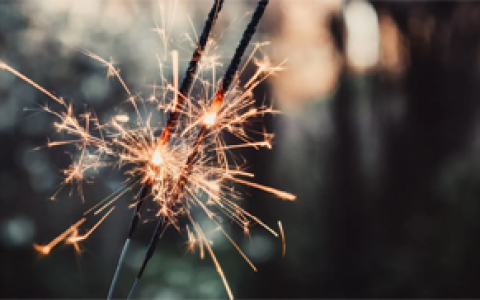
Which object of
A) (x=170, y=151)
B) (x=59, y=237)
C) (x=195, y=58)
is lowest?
(x=59, y=237)

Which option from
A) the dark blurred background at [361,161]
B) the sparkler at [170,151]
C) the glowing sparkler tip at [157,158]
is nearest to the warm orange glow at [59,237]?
the sparkler at [170,151]

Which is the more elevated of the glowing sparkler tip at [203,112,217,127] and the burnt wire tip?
the burnt wire tip

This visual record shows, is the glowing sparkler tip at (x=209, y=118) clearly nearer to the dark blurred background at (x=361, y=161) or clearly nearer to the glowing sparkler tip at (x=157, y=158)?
the glowing sparkler tip at (x=157, y=158)

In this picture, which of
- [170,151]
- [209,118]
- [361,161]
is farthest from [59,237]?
[361,161]

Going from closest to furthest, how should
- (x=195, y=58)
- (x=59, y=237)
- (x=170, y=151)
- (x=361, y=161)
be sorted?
(x=195, y=58) → (x=170, y=151) → (x=59, y=237) → (x=361, y=161)

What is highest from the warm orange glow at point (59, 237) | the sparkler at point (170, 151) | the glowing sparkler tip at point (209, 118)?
the glowing sparkler tip at point (209, 118)

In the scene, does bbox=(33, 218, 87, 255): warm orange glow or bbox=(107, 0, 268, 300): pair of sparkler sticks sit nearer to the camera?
bbox=(107, 0, 268, 300): pair of sparkler sticks

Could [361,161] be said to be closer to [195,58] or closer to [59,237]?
[195,58]

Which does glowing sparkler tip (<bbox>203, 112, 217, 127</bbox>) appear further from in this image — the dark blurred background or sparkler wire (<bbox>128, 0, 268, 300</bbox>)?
the dark blurred background

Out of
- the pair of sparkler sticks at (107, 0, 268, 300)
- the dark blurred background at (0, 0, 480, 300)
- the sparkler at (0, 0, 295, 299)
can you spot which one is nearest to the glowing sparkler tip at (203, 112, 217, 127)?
the pair of sparkler sticks at (107, 0, 268, 300)

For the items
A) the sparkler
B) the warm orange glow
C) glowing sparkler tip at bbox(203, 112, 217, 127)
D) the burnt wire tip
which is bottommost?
the warm orange glow

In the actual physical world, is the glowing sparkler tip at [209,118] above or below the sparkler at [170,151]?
above

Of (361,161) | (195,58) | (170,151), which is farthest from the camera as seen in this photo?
(361,161)
